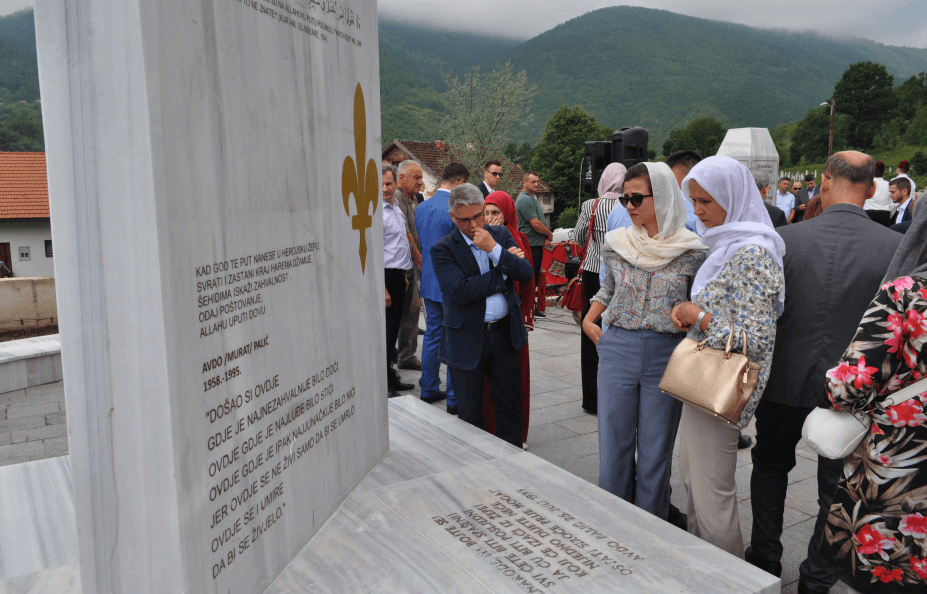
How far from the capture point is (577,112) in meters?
62.9

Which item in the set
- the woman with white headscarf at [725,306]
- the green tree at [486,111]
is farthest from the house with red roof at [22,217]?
the woman with white headscarf at [725,306]

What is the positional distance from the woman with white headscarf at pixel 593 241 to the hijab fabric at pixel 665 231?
141cm

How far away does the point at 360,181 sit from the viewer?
259 centimetres

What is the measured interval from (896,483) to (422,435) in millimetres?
2036

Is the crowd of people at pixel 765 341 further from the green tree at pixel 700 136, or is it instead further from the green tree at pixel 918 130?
the green tree at pixel 700 136

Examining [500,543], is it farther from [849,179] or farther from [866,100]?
[866,100]

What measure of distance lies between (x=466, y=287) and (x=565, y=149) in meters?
61.5

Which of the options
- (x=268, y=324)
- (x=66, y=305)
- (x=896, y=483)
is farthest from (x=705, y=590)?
(x=66, y=305)

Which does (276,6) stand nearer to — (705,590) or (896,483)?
(705,590)

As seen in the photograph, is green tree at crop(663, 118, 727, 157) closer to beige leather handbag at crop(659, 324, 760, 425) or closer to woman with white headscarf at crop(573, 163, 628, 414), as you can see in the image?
woman with white headscarf at crop(573, 163, 628, 414)

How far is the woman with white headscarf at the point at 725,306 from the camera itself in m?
2.46

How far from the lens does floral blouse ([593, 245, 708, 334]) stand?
2.86 m

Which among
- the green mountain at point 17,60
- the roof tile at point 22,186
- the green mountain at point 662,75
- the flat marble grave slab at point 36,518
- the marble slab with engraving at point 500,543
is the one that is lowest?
the flat marble grave slab at point 36,518

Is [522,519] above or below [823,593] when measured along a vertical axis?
above
